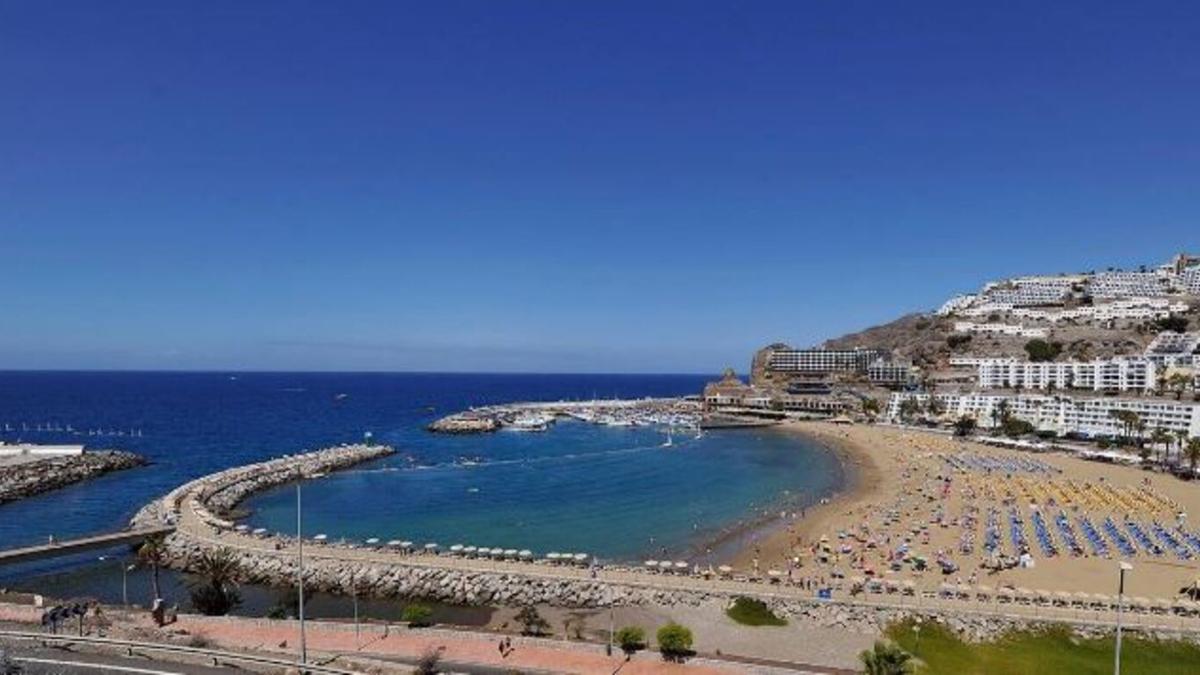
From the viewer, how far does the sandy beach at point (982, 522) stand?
44.7 meters

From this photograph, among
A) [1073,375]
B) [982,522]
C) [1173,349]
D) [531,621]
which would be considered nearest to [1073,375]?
[1073,375]

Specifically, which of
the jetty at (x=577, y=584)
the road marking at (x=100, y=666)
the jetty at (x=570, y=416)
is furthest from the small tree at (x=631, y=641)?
the jetty at (x=570, y=416)

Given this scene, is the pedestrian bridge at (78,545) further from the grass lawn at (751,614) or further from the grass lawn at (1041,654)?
the grass lawn at (1041,654)

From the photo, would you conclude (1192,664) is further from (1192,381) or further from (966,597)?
(1192,381)

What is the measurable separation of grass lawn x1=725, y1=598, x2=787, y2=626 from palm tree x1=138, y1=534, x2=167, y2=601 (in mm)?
28110

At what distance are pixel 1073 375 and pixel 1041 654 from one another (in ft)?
436

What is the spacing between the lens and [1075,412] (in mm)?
115312

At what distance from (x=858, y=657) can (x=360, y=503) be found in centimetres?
5156

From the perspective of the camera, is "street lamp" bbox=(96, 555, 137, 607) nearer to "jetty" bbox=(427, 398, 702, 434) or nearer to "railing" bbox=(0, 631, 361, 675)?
"railing" bbox=(0, 631, 361, 675)

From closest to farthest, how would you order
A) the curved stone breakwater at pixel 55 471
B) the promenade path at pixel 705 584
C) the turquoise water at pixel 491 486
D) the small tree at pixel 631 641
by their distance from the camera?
1. the small tree at pixel 631 641
2. the promenade path at pixel 705 584
3. the turquoise water at pixel 491 486
4. the curved stone breakwater at pixel 55 471

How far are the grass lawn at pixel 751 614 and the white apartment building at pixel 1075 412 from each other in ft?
289

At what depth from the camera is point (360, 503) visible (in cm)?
7206

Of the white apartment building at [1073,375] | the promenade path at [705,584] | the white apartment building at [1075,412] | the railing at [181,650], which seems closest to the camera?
the railing at [181,650]

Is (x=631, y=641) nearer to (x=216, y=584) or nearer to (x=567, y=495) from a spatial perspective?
(x=216, y=584)
